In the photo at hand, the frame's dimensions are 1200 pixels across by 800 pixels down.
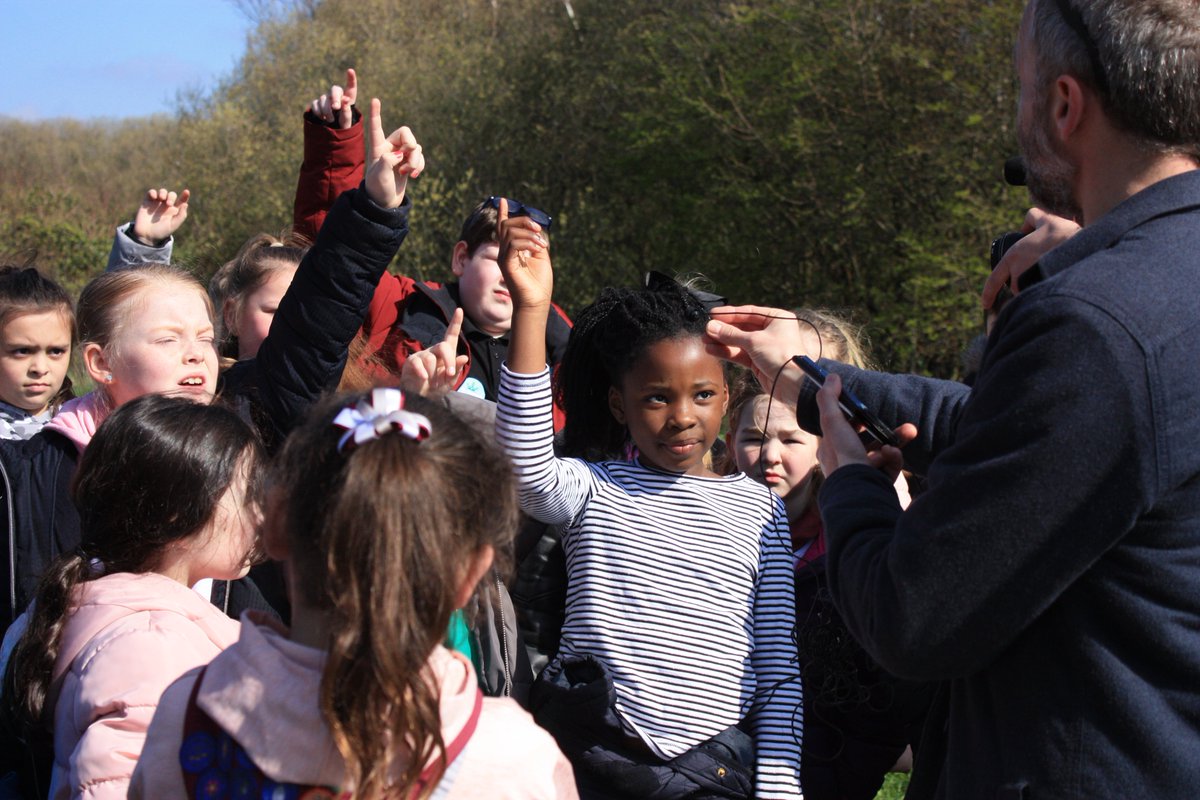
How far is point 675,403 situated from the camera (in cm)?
276

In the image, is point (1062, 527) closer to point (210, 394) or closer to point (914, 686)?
point (914, 686)

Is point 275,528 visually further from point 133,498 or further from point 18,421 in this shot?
point 18,421

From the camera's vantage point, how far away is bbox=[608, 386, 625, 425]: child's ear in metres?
2.93

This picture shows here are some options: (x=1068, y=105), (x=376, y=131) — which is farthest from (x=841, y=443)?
(x=376, y=131)

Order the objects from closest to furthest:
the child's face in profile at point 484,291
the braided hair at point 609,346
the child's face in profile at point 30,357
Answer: the braided hair at point 609,346
the child's face in profile at point 30,357
the child's face in profile at point 484,291

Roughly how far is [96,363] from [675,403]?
148cm

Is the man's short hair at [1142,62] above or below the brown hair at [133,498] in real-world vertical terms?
above

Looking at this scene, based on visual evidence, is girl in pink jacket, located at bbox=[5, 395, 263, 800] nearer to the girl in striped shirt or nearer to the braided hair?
the girl in striped shirt

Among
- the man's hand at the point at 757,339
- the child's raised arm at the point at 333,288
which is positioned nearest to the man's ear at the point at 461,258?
the child's raised arm at the point at 333,288

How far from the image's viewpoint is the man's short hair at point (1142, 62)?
147cm

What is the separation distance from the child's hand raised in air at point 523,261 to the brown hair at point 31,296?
217 centimetres

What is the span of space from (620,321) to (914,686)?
1111mm

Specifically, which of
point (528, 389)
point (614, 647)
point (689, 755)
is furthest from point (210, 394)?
point (689, 755)

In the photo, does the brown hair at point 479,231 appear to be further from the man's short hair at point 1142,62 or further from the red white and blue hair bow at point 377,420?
the man's short hair at point 1142,62
